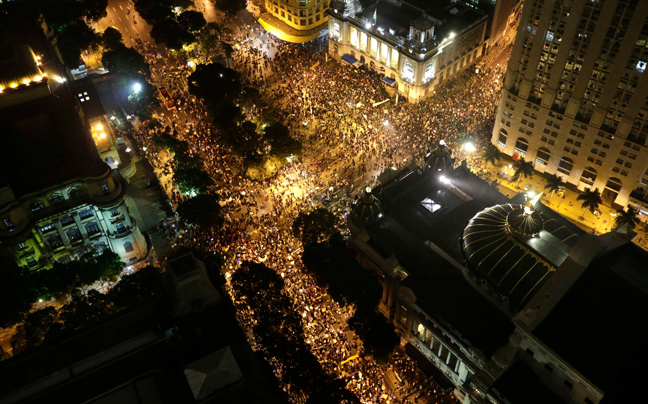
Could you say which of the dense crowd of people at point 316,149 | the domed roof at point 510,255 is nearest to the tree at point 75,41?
the dense crowd of people at point 316,149

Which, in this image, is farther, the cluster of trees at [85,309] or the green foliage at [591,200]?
the green foliage at [591,200]

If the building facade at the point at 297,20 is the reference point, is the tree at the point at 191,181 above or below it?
below

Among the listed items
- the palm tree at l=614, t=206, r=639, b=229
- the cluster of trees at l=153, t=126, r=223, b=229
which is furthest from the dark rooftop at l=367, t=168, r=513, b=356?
the cluster of trees at l=153, t=126, r=223, b=229

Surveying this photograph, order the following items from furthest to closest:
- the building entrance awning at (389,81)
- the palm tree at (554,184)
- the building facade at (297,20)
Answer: the building facade at (297,20) → the building entrance awning at (389,81) → the palm tree at (554,184)

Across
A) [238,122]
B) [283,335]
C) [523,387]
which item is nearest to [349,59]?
[238,122]

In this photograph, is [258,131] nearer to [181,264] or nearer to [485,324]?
[181,264]

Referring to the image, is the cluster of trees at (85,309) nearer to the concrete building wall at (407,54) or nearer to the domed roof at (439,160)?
the domed roof at (439,160)

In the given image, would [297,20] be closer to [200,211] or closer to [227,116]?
[227,116]
